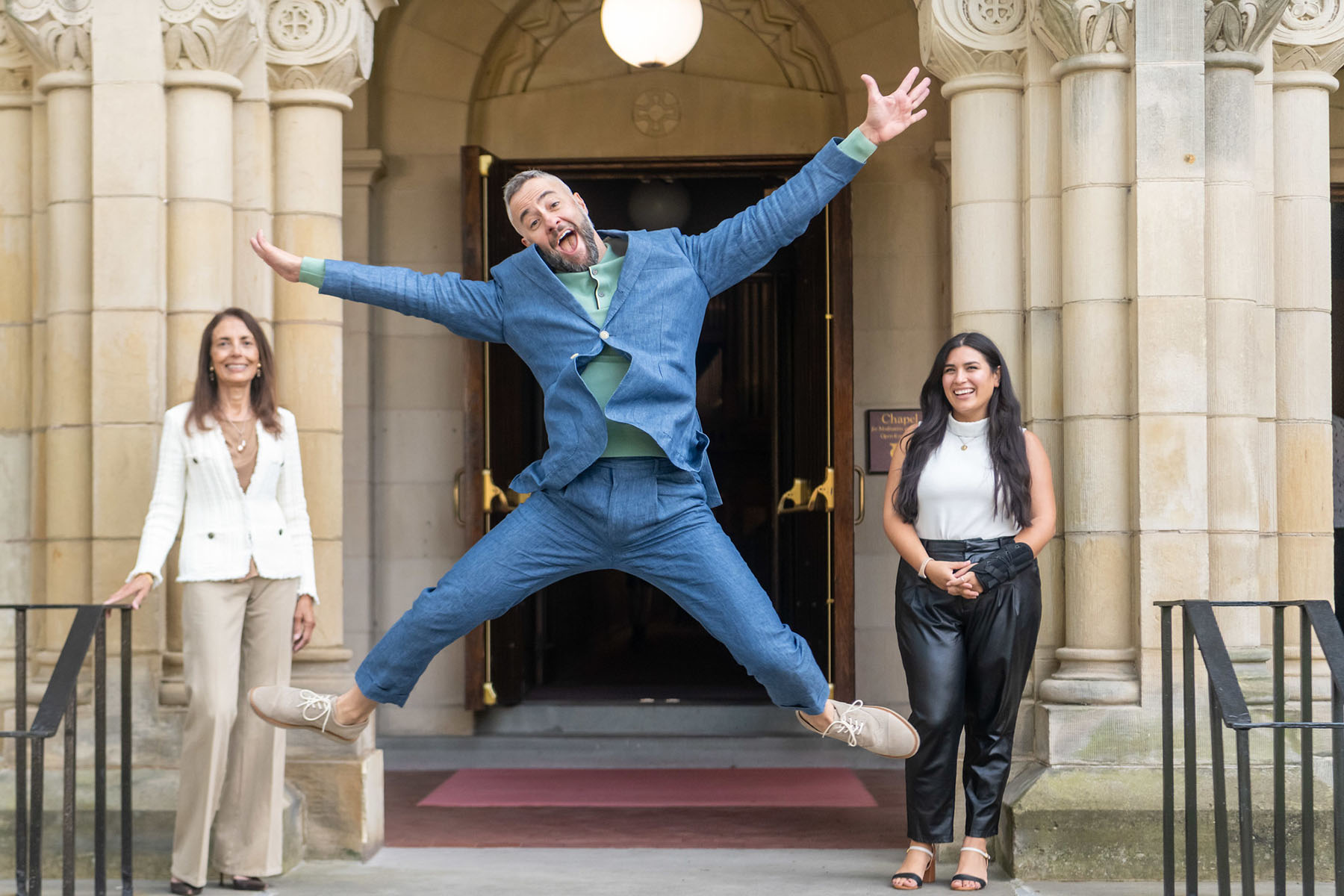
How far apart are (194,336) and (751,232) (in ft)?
8.38

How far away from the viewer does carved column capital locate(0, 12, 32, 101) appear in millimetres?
5824

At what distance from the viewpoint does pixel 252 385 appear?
17.0ft

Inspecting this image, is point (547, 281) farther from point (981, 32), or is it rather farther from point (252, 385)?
point (981, 32)

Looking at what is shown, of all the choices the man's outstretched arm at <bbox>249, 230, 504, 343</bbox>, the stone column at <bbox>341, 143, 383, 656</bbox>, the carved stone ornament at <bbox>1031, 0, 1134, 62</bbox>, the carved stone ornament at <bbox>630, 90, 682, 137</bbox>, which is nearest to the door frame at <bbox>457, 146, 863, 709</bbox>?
the stone column at <bbox>341, 143, 383, 656</bbox>

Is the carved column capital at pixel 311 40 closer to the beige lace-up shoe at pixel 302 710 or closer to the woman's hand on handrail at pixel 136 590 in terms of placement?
the woman's hand on handrail at pixel 136 590

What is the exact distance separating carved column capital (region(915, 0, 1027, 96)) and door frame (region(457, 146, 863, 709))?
2.19m

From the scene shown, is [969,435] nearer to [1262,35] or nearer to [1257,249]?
[1257,249]

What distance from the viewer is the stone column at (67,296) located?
5652mm

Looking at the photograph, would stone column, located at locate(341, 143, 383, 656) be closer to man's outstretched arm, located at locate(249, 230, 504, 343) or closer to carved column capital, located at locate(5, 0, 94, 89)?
carved column capital, located at locate(5, 0, 94, 89)

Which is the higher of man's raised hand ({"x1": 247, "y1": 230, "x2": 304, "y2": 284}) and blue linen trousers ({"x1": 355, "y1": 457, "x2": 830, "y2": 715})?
man's raised hand ({"x1": 247, "y1": 230, "x2": 304, "y2": 284})

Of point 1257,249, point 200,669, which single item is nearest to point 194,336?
point 200,669

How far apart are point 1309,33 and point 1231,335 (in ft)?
3.97

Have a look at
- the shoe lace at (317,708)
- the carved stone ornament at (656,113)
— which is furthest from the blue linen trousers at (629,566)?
the carved stone ornament at (656,113)

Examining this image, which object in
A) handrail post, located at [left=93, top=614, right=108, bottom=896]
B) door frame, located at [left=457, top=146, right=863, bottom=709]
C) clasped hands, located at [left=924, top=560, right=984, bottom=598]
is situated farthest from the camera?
door frame, located at [left=457, top=146, right=863, bottom=709]
